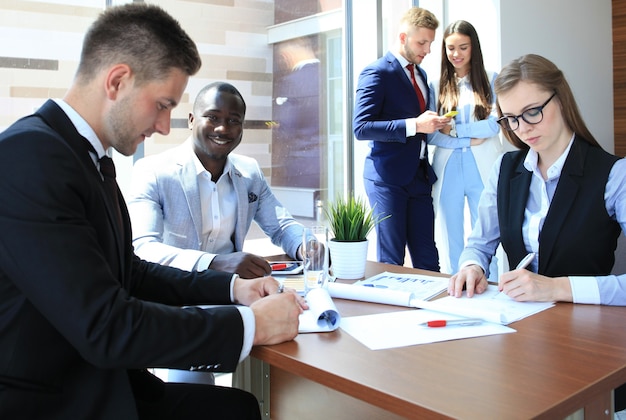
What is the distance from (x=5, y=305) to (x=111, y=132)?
1.35 feet

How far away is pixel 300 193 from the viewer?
4.78m

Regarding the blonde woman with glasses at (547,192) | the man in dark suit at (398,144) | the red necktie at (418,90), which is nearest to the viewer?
the blonde woman with glasses at (547,192)

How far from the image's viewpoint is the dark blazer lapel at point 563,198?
183cm

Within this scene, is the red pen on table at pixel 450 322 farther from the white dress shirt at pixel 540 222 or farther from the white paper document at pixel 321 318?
the white dress shirt at pixel 540 222

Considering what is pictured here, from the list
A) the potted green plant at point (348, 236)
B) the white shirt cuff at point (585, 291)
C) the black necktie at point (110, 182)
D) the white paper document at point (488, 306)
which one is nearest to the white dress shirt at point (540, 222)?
the white shirt cuff at point (585, 291)

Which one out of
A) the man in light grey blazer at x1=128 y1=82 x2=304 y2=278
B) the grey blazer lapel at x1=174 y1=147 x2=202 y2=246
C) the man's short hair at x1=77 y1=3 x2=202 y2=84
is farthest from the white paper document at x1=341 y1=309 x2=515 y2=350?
the grey blazer lapel at x1=174 y1=147 x2=202 y2=246

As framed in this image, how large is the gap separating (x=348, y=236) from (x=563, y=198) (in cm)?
66

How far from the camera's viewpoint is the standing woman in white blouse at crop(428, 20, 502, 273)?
3855 mm

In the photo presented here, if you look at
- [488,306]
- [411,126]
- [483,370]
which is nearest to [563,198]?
[488,306]

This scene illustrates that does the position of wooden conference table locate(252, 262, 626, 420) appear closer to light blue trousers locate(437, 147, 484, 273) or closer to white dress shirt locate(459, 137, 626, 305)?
white dress shirt locate(459, 137, 626, 305)

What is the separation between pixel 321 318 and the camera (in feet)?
4.69

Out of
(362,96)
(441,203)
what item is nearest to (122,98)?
(362,96)

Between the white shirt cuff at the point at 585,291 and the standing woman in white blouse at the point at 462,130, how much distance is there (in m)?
2.27

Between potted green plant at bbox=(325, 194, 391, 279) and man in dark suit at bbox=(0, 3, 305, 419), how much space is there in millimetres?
574
